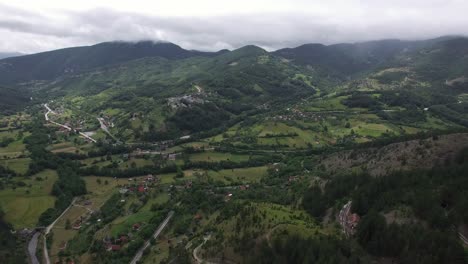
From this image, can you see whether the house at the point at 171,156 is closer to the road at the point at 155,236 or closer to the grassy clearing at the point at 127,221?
the grassy clearing at the point at 127,221

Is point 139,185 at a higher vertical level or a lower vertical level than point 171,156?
lower

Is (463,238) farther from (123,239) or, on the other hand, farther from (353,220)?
(123,239)

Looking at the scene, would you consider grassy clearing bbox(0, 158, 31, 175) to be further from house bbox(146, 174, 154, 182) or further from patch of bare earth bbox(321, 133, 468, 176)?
patch of bare earth bbox(321, 133, 468, 176)

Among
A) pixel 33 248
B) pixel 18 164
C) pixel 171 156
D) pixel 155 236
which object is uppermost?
pixel 18 164

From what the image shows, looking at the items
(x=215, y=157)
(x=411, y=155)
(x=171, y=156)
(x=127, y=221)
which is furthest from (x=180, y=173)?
(x=411, y=155)

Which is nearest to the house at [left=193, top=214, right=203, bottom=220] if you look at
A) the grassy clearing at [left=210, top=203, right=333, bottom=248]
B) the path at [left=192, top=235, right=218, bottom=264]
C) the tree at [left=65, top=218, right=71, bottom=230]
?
the grassy clearing at [left=210, top=203, right=333, bottom=248]

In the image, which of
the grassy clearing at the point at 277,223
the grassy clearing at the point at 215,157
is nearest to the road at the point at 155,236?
the grassy clearing at the point at 277,223

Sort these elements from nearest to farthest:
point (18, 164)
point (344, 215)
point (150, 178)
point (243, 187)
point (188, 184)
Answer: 1. point (344, 215)
2. point (243, 187)
3. point (188, 184)
4. point (150, 178)
5. point (18, 164)
